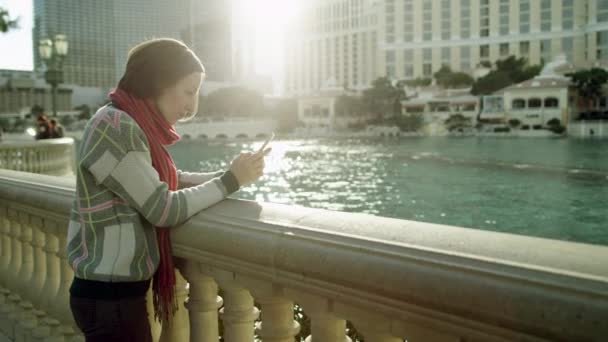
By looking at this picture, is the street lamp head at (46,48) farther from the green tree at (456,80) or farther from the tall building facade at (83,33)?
the green tree at (456,80)

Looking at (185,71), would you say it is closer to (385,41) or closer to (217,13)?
(385,41)

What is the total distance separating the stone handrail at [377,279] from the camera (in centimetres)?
107

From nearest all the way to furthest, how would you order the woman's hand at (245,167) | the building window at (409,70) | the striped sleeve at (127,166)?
the striped sleeve at (127,166) < the woman's hand at (245,167) < the building window at (409,70)

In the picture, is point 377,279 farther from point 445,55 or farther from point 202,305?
point 445,55

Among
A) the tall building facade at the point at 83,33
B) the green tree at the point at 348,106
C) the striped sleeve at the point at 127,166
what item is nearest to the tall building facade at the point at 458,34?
the green tree at the point at 348,106

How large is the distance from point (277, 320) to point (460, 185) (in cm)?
2707

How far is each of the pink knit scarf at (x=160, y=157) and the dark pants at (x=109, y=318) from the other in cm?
11

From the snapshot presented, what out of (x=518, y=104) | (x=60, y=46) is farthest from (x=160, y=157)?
(x=518, y=104)

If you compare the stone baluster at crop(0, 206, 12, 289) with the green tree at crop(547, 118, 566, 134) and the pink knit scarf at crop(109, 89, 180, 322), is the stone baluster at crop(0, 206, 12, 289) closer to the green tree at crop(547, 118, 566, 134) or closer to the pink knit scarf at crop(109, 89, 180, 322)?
the pink knit scarf at crop(109, 89, 180, 322)

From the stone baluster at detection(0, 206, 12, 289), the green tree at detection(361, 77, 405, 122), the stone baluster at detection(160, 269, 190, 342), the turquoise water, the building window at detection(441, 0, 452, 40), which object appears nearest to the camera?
the stone baluster at detection(160, 269, 190, 342)

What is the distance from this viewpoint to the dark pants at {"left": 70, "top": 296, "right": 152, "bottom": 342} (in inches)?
69.1

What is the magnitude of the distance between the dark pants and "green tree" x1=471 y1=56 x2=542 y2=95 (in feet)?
232

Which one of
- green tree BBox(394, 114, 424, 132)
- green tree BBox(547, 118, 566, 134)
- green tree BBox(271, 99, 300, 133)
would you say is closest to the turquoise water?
green tree BBox(547, 118, 566, 134)

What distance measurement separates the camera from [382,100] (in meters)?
69.9
